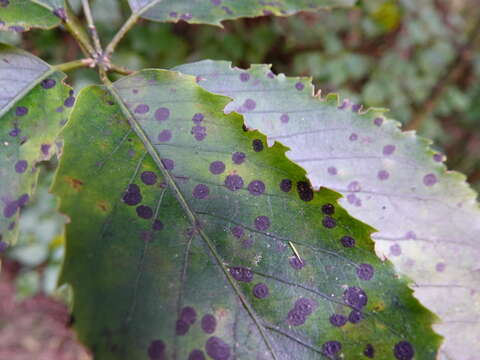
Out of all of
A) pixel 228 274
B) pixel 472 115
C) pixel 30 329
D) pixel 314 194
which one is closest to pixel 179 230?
pixel 228 274

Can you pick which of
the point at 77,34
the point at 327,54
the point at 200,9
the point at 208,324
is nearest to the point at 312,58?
the point at 327,54

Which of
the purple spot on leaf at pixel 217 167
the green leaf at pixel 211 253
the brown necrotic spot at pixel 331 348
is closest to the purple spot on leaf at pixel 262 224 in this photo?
the green leaf at pixel 211 253

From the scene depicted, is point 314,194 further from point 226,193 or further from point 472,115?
point 472,115

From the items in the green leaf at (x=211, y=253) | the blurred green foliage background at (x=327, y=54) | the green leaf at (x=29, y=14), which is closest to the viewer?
the green leaf at (x=211, y=253)

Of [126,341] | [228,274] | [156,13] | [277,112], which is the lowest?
[126,341]

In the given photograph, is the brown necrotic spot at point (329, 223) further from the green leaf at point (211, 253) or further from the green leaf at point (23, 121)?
the green leaf at point (23, 121)

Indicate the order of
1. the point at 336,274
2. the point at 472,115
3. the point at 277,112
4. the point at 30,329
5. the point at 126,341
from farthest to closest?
the point at 472,115 → the point at 30,329 → the point at 277,112 → the point at 336,274 → the point at 126,341

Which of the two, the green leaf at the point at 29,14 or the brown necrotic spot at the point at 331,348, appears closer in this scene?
the brown necrotic spot at the point at 331,348

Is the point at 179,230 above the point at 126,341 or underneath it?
above
